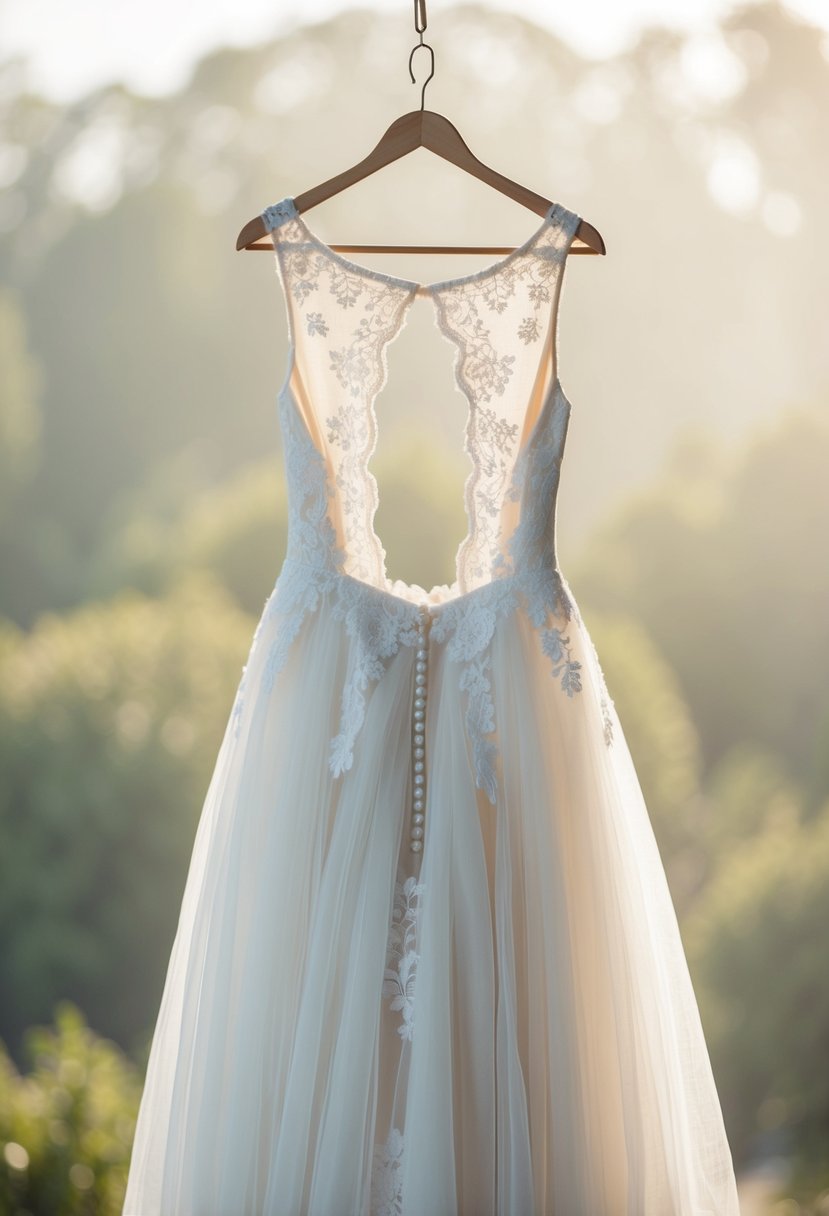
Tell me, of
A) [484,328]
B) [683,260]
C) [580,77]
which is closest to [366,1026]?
[484,328]

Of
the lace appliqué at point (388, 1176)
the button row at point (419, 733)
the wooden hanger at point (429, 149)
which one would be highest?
the wooden hanger at point (429, 149)

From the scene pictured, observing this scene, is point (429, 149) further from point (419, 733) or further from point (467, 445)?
point (419, 733)

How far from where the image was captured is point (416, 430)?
117 inches

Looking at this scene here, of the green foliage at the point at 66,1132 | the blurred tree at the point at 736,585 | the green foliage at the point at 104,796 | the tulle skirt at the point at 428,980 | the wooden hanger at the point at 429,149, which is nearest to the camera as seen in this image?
the tulle skirt at the point at 428,980

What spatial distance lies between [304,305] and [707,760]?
82.6 inches

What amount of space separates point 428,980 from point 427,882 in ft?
0.35

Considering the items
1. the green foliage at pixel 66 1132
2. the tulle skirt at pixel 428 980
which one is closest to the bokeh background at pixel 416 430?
the green foliage at pixel 66 1132

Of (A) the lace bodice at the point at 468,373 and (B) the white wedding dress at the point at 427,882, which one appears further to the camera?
(A) the lace bodice at the point at 468,373

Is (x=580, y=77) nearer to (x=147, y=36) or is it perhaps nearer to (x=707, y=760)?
(x=147, y=36)

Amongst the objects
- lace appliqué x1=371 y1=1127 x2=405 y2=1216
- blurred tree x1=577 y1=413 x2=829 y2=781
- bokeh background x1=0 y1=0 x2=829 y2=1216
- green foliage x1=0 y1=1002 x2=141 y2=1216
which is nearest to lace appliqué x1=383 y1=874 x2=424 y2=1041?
lace appliqué x1=371 y1=1127 x2=405 y2=1216

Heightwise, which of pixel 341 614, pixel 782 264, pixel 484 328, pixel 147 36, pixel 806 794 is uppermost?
pixel 147 36

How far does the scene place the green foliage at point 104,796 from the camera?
300 cm

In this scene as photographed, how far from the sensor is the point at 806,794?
112 inches

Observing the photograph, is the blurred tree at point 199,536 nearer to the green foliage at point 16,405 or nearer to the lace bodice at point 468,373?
the green foliage at point 16,405
